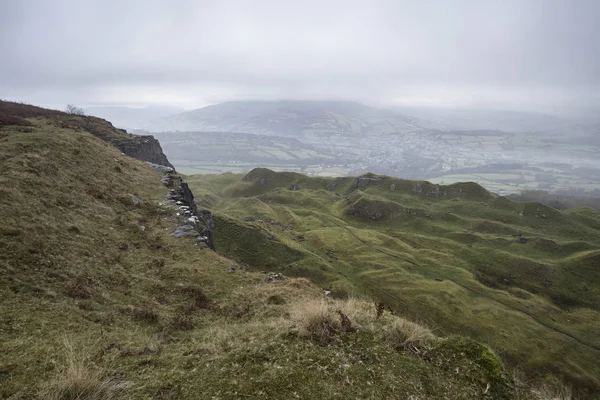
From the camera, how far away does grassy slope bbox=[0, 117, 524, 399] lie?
8.05 m

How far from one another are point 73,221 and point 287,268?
60.6m

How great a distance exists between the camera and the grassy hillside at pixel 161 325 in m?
7.90

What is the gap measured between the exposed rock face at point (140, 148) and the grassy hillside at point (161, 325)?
43769mm

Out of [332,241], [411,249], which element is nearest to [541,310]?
[411,249]

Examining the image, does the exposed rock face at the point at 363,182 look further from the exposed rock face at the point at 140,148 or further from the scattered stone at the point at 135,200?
the scattered stone at the point at 135,200

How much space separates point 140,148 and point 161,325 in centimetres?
7681

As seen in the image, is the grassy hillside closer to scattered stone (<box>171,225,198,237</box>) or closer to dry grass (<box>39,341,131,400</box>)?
dry grass (<box>39,341,131,400</box>)

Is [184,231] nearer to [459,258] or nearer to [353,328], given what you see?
[353,328]

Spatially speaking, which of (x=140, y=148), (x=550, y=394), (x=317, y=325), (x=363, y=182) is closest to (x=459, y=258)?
(x=363, y=182)

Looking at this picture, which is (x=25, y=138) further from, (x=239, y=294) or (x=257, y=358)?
(x=257, y=358)

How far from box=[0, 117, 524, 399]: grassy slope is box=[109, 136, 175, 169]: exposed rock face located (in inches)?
1762

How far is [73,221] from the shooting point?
21.6 metres

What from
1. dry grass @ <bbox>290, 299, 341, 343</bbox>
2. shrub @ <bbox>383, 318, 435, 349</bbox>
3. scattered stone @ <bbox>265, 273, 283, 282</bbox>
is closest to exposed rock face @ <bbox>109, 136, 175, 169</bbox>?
scattered stone @ <bbox>265, 273, 283, 282</bbox>

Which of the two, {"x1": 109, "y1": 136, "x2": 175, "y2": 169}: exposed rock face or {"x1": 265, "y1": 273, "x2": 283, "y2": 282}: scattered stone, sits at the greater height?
{"x1": 109, "y1": 136, "x2": 175, "y2": 169}: exposed rock face
